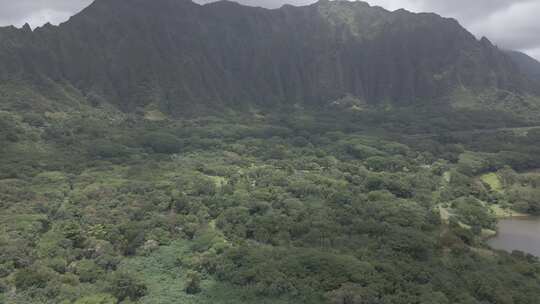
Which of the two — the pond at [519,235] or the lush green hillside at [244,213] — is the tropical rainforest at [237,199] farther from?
the pond at [519,235]

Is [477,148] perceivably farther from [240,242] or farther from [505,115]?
[240,242]

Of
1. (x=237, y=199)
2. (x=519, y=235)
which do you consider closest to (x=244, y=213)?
(x=237, y=199)

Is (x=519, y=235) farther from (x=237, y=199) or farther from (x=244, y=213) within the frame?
(x=237, y=199)

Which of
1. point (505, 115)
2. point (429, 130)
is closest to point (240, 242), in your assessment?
point (429, 130)

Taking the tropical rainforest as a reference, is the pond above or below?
below

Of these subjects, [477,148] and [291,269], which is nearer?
[291,269]

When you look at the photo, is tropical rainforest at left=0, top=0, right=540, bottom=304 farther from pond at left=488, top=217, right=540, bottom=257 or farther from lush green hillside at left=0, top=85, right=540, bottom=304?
pond at left=488, top=217, right=540, bottom=257

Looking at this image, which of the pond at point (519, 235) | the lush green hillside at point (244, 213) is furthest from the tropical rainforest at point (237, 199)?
the pond at point (519, 235)

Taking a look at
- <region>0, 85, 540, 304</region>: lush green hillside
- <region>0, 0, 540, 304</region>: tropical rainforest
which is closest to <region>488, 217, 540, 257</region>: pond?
<region>0, 0, 540, 304</region>: tropical rainforest
